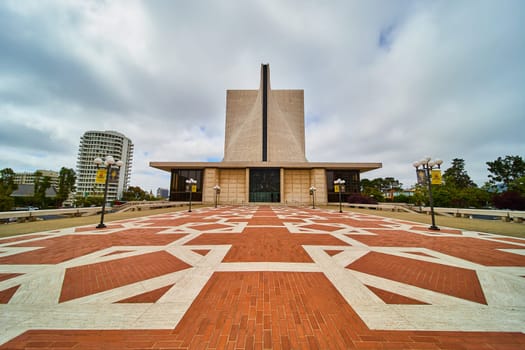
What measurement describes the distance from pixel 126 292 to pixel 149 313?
2.75 feet

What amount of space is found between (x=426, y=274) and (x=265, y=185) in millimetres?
29613

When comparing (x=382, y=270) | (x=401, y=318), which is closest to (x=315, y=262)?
(x=382, y=270)

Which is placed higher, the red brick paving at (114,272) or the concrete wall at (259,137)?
the concrete wall at (259,137)

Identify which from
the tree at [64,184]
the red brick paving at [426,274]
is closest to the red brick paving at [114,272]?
the red brick paving at [426,274]

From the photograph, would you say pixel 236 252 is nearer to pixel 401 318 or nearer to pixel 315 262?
pixel 315 262

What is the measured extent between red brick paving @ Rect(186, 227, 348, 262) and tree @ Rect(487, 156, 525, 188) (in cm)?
5388

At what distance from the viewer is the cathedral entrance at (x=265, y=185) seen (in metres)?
32.5

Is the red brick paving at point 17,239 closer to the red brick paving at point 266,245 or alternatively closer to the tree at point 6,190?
the red brick paving at point 266,245

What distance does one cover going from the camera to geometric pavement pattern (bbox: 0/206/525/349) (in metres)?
1.90

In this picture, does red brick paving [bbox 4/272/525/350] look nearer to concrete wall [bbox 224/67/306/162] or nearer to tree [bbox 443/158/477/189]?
concrete wall [bbox 224/67/306/162]

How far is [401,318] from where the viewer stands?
220cm

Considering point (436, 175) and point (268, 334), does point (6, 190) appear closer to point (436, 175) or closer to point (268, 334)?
point (268, 334)

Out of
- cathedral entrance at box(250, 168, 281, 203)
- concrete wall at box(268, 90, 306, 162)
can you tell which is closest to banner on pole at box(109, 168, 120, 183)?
cathedral entrance at box(250, 168, 281, 203)

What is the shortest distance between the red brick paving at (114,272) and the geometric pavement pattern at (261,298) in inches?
0.9
